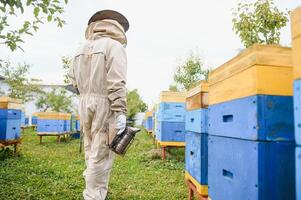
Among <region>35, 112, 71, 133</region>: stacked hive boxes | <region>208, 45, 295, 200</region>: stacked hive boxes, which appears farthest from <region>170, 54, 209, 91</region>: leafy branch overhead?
<region>208, 45, 295, 200</region>: stacked hive boxes

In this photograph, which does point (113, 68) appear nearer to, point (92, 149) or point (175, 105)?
point (92, 149)

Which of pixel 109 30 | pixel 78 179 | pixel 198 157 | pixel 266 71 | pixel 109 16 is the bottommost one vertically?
pixel 78 179

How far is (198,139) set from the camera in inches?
105

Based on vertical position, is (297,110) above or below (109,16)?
below

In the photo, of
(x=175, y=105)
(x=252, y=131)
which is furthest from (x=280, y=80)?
(x=175, y=105)

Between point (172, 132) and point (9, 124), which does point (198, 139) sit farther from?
point (9, 124)

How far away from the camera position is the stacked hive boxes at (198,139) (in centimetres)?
251

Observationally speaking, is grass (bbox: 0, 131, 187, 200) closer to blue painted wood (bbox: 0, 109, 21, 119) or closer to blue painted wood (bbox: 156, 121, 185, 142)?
blue painted wood (bbox: 156, 121, 185, 142)

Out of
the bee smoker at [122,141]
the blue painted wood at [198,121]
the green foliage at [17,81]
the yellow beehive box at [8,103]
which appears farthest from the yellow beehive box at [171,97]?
the green foliage at [17,81]

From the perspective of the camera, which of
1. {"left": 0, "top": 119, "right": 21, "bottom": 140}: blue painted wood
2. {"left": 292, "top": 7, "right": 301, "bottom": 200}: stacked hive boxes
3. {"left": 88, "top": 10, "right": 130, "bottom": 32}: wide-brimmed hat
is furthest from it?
{"left": 0, "top": 119, "right": 21, "bottom": 140}: blue painted wood

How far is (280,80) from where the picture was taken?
148 cm

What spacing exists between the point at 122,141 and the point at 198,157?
71cm

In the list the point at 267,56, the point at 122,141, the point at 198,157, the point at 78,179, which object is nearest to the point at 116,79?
the point at 122,141

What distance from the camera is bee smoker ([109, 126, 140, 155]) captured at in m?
2.33
